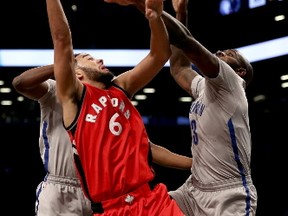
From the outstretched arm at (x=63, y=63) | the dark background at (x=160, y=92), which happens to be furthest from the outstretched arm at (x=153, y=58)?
the dark background at (x=160, y=92)

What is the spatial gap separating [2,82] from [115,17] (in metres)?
2.36

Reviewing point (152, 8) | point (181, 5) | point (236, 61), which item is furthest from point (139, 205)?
point (181, 5)

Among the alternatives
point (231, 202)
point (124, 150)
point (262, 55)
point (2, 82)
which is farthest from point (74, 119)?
point (2, 82)

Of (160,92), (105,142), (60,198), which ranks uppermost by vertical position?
(105,142)

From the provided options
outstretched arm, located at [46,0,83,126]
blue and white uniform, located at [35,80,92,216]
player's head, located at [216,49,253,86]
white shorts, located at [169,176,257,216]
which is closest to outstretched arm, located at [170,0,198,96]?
player's head, located at [216,49,253,86]

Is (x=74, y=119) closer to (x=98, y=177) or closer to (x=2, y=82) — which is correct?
(x=98, y=177)

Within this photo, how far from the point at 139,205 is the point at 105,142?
369 mm

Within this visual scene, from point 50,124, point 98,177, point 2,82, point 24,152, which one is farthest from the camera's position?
point 24,152

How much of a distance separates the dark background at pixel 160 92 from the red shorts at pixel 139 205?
6402 mm

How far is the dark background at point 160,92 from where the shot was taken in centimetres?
969

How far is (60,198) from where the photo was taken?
14.2ft

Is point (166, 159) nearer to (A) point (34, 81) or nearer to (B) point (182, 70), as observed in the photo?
(B) point (182, 70)

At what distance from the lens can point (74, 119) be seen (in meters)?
3.16

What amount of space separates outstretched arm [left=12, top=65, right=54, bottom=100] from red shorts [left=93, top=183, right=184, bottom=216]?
1.24m
